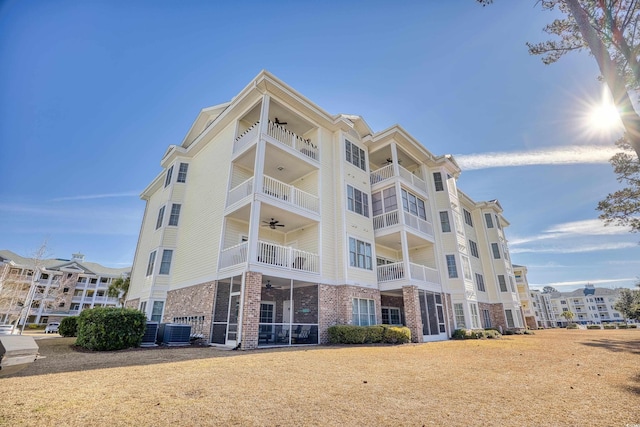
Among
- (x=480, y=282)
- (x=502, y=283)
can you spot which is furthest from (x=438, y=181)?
(x=502, y=283)

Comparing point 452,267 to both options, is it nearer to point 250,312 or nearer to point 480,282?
point 480,282

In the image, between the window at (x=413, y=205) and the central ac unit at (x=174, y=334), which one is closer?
the central ac unit at (x=174, y=334)

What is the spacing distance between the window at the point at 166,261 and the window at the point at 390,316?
45.3ft

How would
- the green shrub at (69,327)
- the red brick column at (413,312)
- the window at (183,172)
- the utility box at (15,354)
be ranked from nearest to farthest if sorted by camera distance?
the utility box at (15,354)
the red brick column at (413,312)
the green shrub at (69,327)
the window at (183,172)

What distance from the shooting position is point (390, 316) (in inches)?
753

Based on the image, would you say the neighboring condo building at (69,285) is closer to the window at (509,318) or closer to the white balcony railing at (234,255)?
the white balcony railing at (234,255)

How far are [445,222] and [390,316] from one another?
8.50 meters

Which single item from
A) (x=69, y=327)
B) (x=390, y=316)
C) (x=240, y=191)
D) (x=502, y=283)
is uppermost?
(x=240, y=191)

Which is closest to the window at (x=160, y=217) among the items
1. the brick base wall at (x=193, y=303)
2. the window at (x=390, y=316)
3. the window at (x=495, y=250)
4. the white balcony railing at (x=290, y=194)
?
the brick base wall at (x=193, y=303)

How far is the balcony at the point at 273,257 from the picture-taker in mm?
12391

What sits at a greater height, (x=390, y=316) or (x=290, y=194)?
(x=290, y=194)

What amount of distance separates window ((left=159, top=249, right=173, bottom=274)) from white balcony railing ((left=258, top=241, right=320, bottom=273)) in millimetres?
8631

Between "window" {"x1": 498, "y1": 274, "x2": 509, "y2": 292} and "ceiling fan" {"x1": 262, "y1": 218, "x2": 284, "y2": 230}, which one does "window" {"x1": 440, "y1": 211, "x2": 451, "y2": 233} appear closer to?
"window" {"x1": 498, "y1": 274, "x2": 509, "y2": 292}

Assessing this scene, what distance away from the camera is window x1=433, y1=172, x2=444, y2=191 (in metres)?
23.2
